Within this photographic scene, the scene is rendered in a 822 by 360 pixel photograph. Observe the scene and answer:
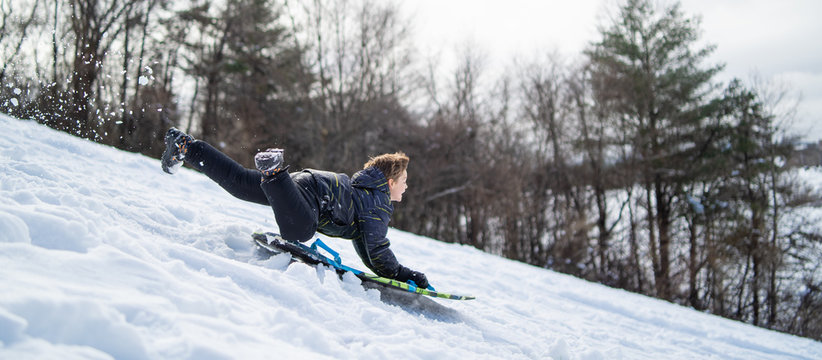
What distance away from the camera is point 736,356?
189 inches

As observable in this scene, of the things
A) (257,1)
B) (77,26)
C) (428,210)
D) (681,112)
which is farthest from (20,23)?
(681,112)

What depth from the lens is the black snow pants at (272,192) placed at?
2.60 metres

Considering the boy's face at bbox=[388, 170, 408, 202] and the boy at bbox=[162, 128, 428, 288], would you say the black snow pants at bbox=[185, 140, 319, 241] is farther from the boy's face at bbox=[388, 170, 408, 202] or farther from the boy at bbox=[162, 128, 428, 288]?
the boy's face at bbox=[388, 170, 408, 202]

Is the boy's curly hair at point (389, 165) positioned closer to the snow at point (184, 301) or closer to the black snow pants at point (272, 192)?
the black snow pants at point (272, 192)

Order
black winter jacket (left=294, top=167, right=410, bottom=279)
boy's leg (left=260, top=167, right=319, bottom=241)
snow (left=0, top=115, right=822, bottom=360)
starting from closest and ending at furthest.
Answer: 1. snow (left=0, top=115, right=822, bottom=360)
2. boy's leg (left=260, top=167, right=319, bottom=241)
3. black winter jacket (left=294, top=167, right=410, bottom=279)

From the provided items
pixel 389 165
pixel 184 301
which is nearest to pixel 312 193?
pixel 389 165

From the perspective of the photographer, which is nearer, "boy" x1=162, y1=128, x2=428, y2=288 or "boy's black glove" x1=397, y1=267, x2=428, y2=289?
Answer: "boy" x1=162, y1=128, x2=428, y2=288

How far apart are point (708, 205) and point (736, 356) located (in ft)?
48.1

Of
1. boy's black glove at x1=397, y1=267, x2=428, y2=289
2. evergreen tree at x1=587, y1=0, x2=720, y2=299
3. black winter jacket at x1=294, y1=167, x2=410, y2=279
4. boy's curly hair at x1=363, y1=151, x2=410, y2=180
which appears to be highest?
evergreen tree at x1=587, y1=0, x2=720, y2=299

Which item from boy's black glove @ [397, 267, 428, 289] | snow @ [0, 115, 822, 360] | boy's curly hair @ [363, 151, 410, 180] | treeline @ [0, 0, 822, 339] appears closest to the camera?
snow @ [0, 115, 822, 360]

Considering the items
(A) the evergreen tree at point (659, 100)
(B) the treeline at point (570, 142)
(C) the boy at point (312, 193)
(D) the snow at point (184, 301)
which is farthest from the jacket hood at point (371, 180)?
(A) the evergreen tree at point (659, 100)

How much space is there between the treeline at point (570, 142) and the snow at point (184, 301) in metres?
12.1

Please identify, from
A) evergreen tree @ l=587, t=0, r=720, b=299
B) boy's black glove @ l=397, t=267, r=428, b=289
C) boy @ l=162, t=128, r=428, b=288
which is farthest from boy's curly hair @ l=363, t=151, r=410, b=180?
evergreen tree @ l=587, t=0, r=720, b=299

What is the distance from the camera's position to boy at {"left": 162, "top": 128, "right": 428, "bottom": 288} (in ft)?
8.46
